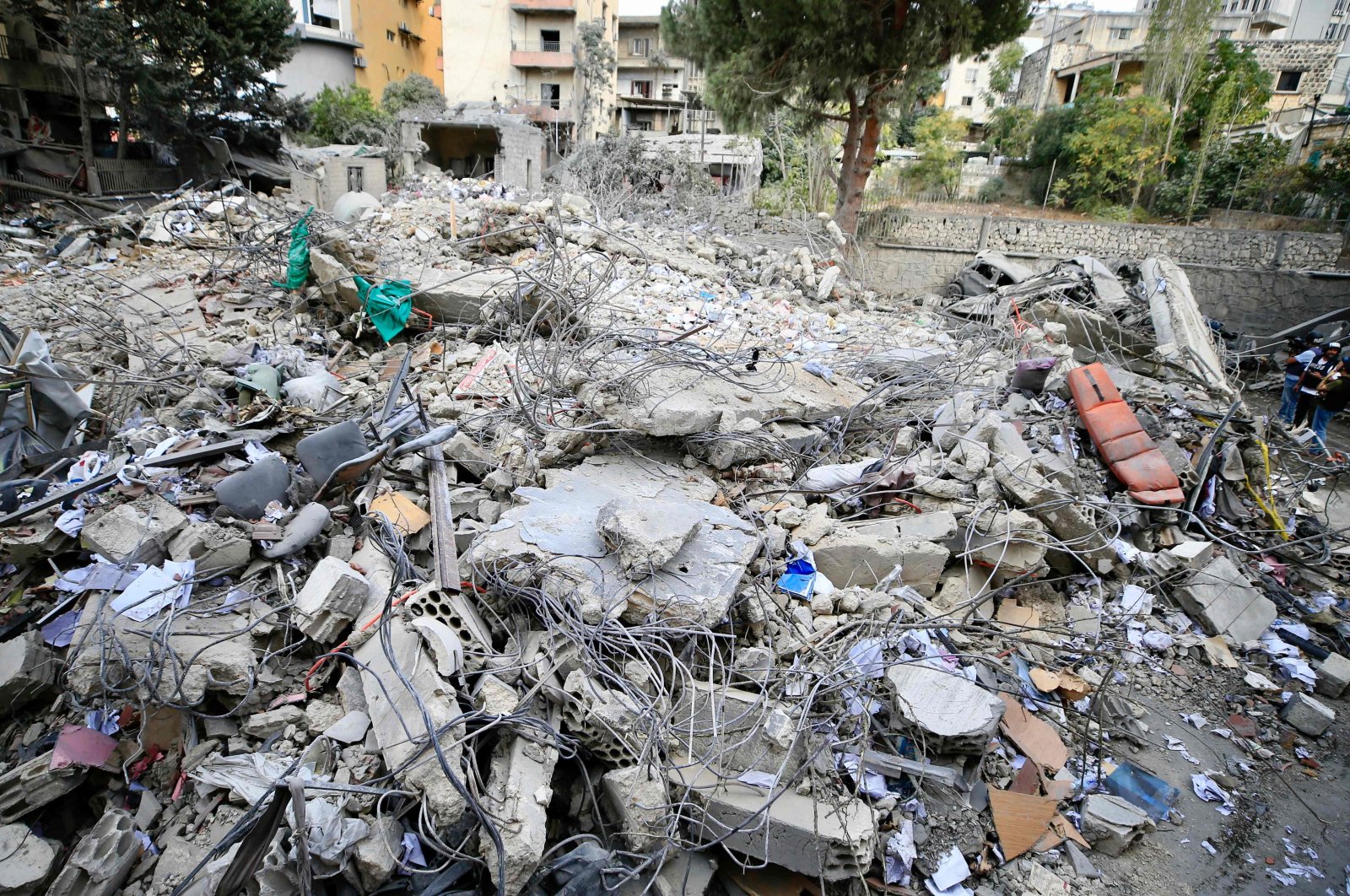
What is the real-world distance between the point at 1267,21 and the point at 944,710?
41078mm

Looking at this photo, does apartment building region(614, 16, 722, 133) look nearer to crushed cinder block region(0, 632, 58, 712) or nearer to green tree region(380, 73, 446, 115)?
green tree region(380, 73, 446, 115)

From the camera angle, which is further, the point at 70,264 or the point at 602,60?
the point at 602,60

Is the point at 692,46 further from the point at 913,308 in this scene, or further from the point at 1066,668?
the point at 1066,668

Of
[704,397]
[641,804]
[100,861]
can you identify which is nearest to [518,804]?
[641,804]

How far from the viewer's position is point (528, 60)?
29516 mm

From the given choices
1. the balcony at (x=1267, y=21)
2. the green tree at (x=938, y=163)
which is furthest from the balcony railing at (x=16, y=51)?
the balcony at (x=1267, y=21)

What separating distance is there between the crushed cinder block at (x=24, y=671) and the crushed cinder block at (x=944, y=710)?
11.9ft

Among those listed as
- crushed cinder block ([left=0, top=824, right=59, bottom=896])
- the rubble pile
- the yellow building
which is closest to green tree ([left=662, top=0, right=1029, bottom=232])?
the rubble pile

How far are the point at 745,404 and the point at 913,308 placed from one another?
23.9 feet

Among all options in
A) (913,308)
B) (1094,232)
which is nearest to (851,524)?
(913,308)

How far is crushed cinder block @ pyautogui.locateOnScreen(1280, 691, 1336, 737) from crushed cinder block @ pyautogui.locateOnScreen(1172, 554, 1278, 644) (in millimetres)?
531

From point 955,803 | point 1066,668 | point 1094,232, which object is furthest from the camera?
point 1094,232

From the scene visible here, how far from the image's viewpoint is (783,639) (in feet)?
10.7

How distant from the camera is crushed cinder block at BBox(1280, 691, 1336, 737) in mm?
3633
